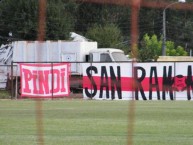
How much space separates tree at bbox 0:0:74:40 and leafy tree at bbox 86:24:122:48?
6.89 metres

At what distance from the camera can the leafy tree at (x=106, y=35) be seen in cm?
6575

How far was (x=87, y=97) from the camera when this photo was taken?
34.7m

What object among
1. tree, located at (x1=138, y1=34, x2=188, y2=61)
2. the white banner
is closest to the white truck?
the white banner

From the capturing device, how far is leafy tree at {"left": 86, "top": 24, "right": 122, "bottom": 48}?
65.8m

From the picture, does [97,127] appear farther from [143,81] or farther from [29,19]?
[29,19]

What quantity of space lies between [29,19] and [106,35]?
14.9 meters

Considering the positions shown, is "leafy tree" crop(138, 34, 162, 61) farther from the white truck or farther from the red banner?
the red banner

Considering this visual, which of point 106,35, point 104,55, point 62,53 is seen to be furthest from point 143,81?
point 106,35

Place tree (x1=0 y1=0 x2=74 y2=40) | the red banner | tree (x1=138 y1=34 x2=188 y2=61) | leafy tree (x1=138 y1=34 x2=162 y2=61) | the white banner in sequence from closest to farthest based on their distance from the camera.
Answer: the red banner, the white banner, tree (x1=0 y1=0 x2=74 y2=40), leafy tree (x1=138 y1=34 x2=162 y2=61), tree (x1=138 y1=34 x2=188 y2=61)

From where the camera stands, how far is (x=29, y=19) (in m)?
54.3

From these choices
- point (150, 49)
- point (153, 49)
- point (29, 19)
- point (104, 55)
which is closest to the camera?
point (104, 55)

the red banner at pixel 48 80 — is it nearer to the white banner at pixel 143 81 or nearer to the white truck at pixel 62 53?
the white banner at pixel 143 81

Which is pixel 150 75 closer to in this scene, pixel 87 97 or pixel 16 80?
pixel 87 97

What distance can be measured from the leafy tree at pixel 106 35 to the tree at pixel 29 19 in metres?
6.89
